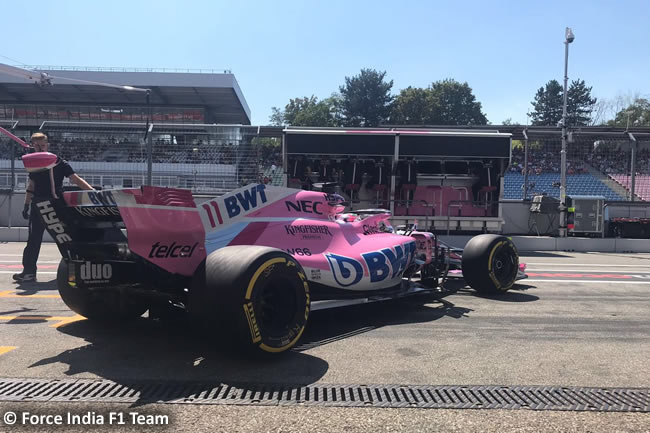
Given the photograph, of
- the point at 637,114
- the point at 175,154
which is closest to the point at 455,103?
the point at 637,114

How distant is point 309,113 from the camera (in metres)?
79.7

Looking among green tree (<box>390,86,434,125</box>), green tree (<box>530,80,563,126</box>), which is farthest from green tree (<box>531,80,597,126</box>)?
green tree (<box>390,86,434,125</box>)

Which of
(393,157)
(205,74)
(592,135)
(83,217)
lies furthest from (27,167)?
(205,74)

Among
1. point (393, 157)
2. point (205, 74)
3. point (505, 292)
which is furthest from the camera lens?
point (205, 74)

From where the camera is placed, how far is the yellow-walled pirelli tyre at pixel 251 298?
11.6 feet

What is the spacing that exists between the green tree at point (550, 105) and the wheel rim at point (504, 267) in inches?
3106

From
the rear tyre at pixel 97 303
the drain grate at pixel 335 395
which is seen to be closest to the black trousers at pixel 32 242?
the rear tyre at pixel 97 303

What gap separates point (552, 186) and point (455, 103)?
55.7 m

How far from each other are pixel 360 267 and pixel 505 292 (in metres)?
2.95

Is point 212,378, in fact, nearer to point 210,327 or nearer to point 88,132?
point 210,327

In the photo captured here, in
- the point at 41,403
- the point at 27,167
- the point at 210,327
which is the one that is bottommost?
the point at 41,403

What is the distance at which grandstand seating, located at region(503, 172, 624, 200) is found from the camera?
65.0 feet

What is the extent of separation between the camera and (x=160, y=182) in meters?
15.7

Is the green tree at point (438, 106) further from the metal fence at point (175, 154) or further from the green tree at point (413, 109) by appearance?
the metal fence at point (175, 154)
